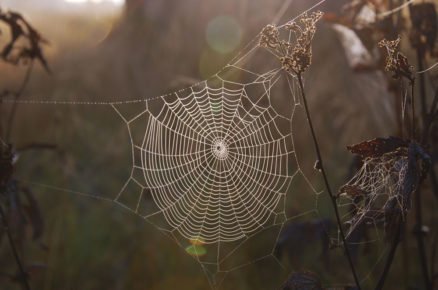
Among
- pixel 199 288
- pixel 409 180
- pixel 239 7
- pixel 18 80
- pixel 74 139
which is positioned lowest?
pixel 199 288

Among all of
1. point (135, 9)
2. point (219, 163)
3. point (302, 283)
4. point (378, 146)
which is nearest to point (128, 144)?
point (219, 163)

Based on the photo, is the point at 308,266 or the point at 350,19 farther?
the point at 308,266

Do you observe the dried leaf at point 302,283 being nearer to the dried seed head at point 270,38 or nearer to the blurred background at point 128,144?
the blurred background at point 128,144

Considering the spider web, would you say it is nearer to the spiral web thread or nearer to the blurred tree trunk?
the spiral web thread

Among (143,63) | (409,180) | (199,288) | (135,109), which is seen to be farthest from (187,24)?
(409,180)

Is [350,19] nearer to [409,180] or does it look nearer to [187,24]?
[409,180]

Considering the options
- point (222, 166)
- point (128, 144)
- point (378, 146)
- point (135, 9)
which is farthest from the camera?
point (135, 9)

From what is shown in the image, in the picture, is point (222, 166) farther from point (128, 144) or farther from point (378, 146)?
point (378, 146)

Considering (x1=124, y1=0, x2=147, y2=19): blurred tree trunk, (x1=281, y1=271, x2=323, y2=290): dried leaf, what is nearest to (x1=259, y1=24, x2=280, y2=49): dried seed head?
(x1=281, y1=271, x2=323, y2=290): dried leaf

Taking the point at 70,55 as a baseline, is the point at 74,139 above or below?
below
